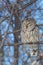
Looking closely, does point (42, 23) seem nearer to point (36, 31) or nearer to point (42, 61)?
point (36, 31)

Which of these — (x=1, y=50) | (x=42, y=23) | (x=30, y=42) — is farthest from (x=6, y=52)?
(x=42, y=23)

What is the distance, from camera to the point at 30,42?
14.9 feet

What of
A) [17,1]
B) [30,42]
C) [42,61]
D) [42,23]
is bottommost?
[42,61]

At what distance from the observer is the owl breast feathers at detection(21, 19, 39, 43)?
459cm

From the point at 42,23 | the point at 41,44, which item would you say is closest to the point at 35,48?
the point at 41,44

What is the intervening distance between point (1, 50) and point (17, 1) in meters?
0.80

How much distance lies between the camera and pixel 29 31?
4.66 metres

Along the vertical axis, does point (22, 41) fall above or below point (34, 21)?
below

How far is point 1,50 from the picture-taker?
4504 millimetres

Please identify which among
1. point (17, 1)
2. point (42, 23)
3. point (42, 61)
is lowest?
point (42, 61)

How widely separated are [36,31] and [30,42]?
Answer: 0.21 m

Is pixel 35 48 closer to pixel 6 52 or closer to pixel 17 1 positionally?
pixel 6 52

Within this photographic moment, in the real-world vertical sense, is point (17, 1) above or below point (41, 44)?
above

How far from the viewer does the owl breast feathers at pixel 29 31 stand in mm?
4590
